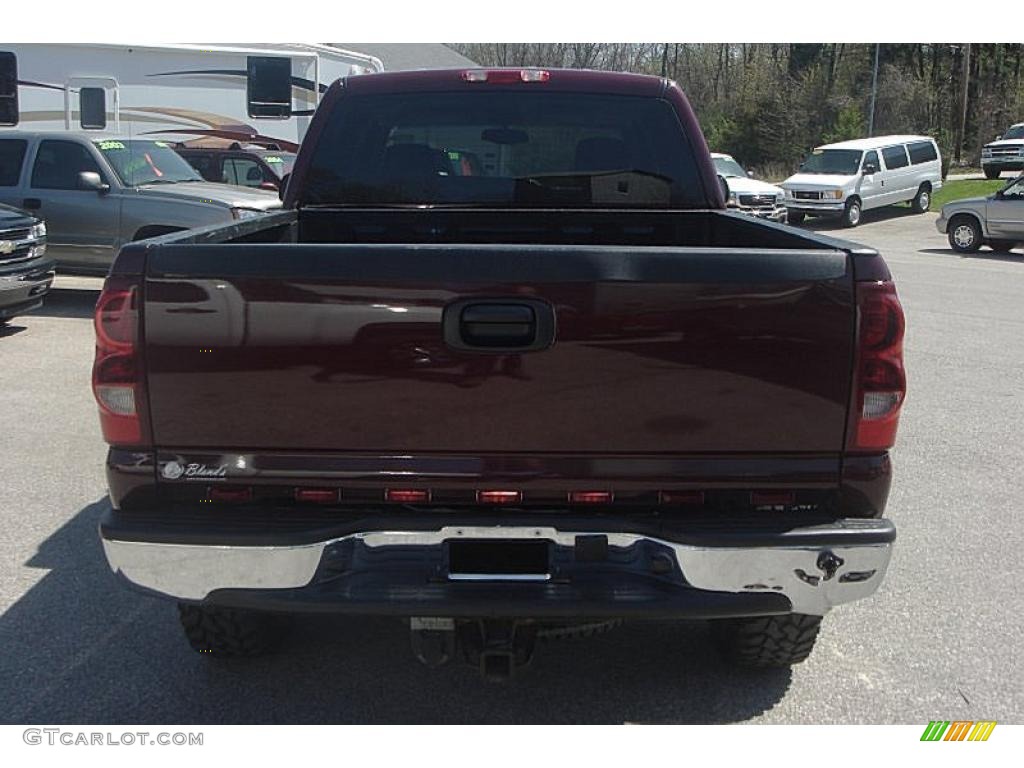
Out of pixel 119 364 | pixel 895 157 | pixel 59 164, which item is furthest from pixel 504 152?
pixel 895 157

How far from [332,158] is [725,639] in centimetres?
263

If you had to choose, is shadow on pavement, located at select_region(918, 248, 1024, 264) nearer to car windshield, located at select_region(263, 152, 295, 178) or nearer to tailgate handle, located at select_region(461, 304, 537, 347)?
car windshield, located at select_region(263, 152, 295, 178)

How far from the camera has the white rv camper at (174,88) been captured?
17.8 meters

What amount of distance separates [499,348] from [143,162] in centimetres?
1083

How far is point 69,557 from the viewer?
4.73 m

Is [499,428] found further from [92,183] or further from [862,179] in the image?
[862,179]

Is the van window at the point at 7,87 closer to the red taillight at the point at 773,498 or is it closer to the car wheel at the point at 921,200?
the red taillight at the point at 773,498

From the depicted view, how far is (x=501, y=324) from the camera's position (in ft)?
9.43

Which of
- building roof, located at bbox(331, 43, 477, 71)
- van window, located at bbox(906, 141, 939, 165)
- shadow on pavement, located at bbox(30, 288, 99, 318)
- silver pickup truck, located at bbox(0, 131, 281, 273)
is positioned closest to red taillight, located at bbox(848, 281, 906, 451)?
silver pickup truck, located at bbox(0, 131, 281, 273)

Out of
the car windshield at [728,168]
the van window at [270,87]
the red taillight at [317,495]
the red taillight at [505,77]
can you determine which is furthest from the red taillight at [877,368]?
the car windshield at [728,168]

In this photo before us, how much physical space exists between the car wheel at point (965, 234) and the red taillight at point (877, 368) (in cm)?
1920

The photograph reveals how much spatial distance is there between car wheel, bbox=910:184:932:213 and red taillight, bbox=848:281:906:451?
2836 centimetres

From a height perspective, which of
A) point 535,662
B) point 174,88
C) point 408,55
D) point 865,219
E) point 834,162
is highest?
point 408,55

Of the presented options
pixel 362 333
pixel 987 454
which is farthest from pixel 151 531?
pixel 987 454
